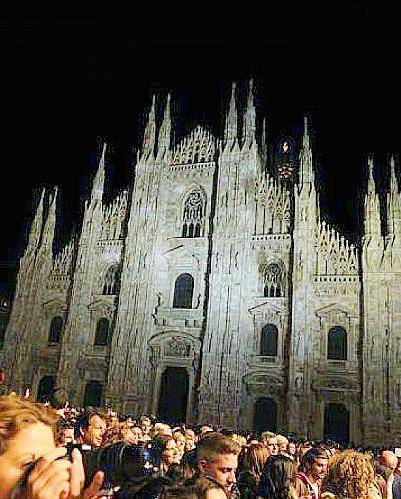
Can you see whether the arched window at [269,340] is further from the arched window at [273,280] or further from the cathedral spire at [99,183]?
the cathedral spire at [99,183]

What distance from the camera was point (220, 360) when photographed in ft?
72.5

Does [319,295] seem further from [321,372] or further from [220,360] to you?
[220,360]

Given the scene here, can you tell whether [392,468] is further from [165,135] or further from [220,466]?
[165,135]

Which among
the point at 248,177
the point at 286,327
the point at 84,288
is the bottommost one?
the point at 286,327

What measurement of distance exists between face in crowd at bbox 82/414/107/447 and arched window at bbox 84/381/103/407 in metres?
20.1

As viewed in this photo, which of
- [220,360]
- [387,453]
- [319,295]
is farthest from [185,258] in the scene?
[387,453]

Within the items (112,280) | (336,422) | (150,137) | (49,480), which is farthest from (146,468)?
(150,137)

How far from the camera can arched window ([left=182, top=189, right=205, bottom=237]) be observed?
85.5ft

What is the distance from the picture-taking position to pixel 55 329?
27219mm

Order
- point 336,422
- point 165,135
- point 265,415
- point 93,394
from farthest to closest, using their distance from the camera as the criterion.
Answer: point 165,135
point 93,394
point 265,415
point 336,422

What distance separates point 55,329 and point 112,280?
4.73 metres

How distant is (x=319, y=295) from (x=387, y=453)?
50.3 ft

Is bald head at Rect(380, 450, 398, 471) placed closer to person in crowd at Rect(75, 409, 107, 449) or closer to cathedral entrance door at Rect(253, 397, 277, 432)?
person in crowd at Rect(75, 409, 107, 449)

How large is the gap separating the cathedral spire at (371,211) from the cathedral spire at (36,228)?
20.2 m
